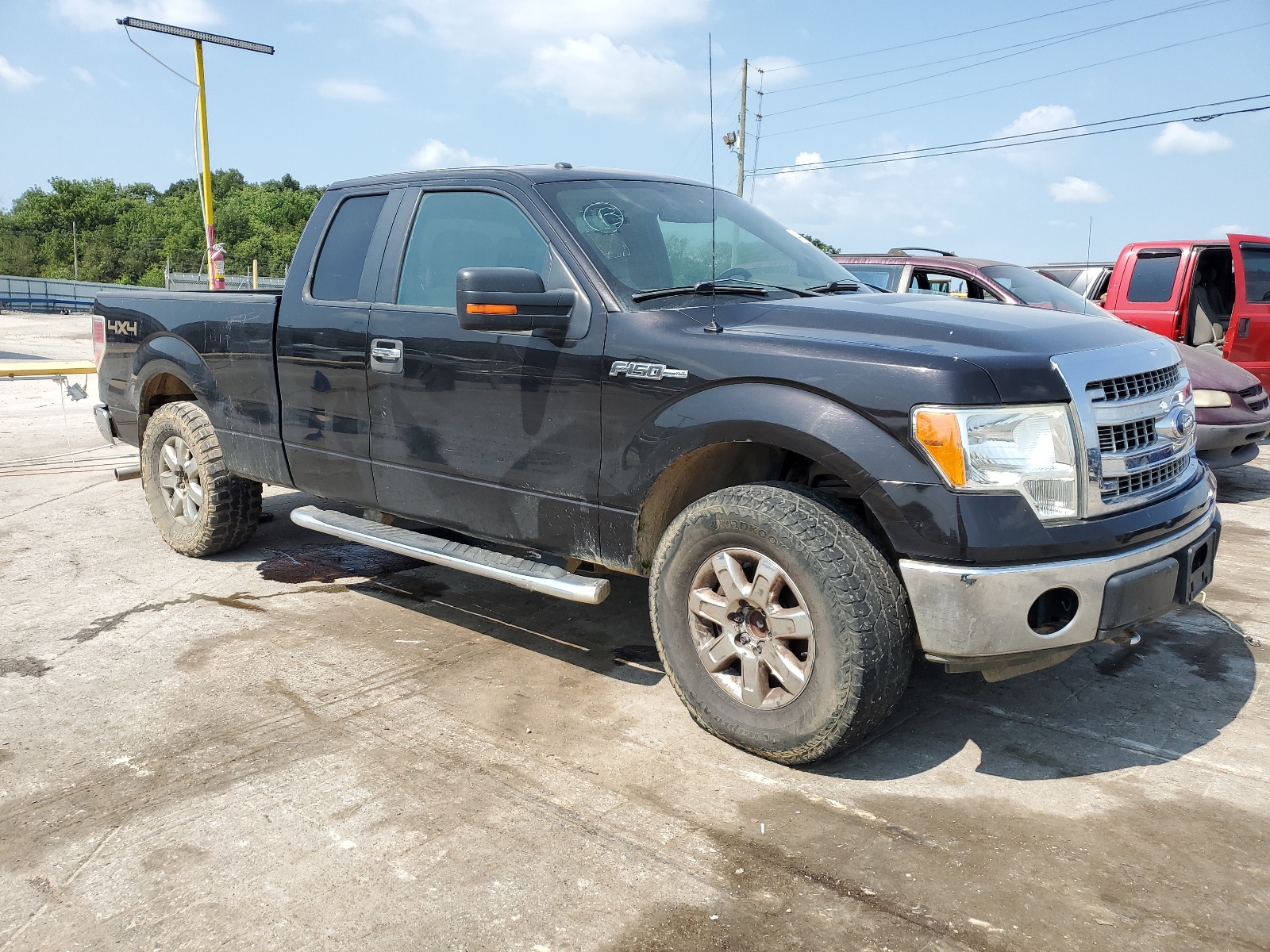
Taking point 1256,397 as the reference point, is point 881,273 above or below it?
above

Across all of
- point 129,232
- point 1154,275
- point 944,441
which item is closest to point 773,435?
point 944,441

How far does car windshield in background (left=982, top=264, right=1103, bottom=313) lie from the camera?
27.1 ft

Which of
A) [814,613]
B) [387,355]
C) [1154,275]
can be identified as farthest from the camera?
[1154,275]

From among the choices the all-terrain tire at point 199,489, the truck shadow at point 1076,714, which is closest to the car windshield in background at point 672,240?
the truck shadow at point 1076,714

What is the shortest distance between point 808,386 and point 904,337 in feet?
1.09

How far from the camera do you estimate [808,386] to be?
3.07 metres

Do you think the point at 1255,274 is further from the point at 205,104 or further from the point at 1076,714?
the point at 205,104

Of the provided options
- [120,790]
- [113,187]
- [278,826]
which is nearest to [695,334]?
[278,826]

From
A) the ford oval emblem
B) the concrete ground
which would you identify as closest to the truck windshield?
the concrete ground

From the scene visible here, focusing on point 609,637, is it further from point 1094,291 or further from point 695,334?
point 1094,291

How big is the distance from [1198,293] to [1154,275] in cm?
81

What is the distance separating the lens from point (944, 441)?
2.82 metres

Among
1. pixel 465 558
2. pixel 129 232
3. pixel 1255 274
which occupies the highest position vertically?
pixel 129 232

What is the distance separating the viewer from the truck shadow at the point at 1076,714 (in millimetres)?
3283
